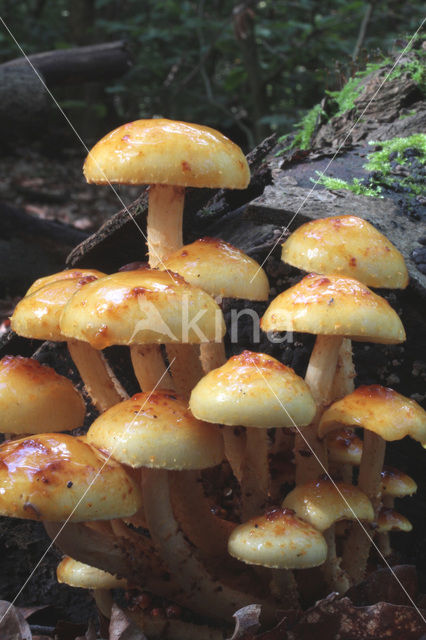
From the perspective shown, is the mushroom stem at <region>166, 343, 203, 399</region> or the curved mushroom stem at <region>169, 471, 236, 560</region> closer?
the curved mushroom stem at <region>169, 471, 236, 560</region>

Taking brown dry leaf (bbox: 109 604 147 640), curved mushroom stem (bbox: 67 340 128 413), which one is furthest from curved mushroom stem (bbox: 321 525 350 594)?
curved mushroom stem (bbox: 67 340 128 413)

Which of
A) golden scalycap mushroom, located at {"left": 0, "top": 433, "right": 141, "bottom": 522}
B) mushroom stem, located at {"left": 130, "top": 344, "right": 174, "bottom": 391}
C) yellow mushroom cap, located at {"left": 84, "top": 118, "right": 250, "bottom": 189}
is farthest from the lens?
mushroom stem, located at {"left": 130, "top": 344, "right": 174, "bottom": 391}

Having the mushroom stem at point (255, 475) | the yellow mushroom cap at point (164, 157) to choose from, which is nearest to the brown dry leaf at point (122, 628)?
the mushroom stem at point (255, 475)

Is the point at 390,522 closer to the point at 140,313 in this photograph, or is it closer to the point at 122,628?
the point at 122,628

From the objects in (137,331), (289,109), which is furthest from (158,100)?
(137,331)

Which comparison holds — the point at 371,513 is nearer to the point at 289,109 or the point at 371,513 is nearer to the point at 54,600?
the point at 54,600

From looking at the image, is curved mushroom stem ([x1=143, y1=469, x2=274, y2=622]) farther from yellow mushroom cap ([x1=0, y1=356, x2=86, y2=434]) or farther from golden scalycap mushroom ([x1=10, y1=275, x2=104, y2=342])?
golden scalycap mushroom ([x1=10, y1=275, x2=104, y2=342])
